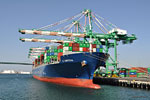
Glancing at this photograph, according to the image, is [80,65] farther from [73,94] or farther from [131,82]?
[131,82]

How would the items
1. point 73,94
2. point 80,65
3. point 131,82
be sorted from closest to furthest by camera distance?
1. point 73,94
2. point 80,65
3. point 131,82

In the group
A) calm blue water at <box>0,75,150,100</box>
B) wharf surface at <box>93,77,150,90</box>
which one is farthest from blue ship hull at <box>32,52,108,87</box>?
wharf surface at <box>93,77,150,90</box>

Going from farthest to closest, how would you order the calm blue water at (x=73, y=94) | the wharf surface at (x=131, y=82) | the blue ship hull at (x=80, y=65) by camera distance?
1. the wharf surface at (x=131, y=82)
2. the blue ship hull at (x=80, y=65)
3. the calm blue water at (x=73, y=94)

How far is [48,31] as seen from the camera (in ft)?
152

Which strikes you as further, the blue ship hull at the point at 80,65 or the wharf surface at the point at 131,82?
the wharf surface at the point at 131,82

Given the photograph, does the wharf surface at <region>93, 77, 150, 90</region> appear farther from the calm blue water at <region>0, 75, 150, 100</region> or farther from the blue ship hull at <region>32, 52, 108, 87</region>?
the blue ship hull at <region>32, 52, 108, 87</region>

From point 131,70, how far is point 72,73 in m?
28.2

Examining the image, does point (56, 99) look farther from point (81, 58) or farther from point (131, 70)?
point (131, 70)

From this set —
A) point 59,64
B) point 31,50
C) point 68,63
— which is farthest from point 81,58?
point 31,50

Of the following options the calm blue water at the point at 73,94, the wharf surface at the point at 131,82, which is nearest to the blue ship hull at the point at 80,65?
the calm blue water at the point at 73,94

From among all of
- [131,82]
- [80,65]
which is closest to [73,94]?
[80,65]

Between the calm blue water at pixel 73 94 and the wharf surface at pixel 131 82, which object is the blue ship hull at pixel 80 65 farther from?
the wharf surface at pixel 131 82

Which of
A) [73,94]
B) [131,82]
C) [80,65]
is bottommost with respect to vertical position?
[73,94]

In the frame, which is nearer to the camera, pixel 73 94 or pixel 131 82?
pixel 73 94
